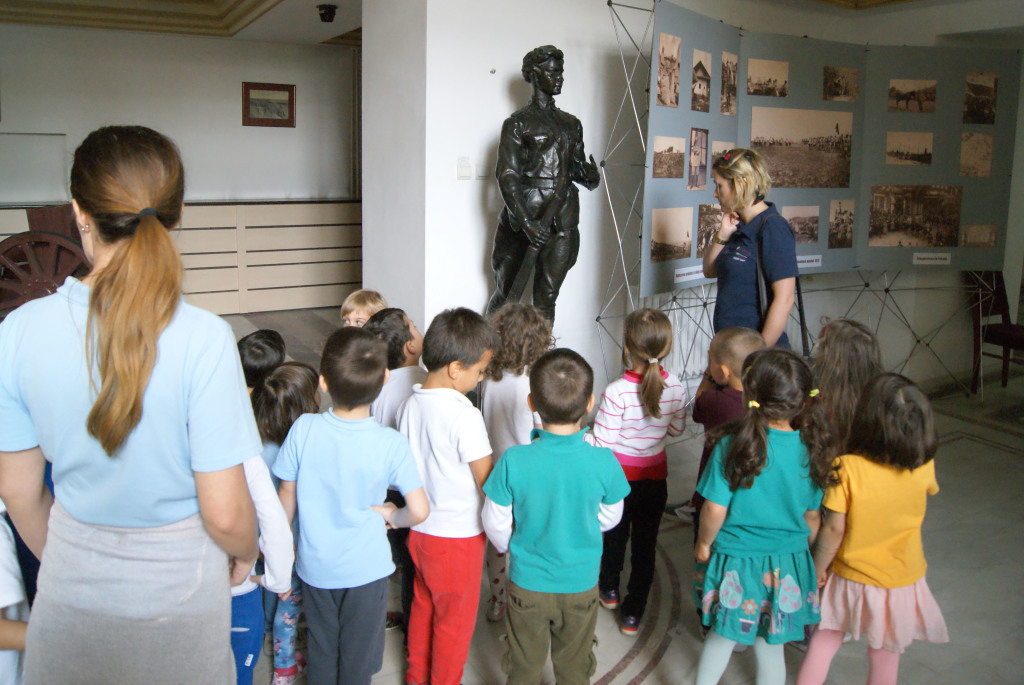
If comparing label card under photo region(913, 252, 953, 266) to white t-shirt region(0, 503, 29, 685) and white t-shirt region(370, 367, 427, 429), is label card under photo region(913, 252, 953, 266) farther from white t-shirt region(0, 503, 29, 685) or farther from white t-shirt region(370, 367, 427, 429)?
white t-shirt region(0, 503, 29, 685)

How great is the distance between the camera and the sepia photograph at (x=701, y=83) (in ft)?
13.3

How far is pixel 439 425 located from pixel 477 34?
2787 millimetres

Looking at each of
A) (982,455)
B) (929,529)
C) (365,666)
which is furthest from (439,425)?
(982,455)

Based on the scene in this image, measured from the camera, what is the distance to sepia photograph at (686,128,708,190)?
417cm

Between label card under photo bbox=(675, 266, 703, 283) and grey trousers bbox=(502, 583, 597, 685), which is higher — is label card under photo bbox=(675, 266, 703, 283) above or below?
above

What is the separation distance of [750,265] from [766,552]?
1179 mm

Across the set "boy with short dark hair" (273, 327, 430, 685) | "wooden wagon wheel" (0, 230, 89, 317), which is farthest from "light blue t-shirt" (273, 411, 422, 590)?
"wooden wagon wheel" (0, 230, 89, 317)

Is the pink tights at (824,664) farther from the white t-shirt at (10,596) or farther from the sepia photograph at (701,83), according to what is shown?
the sepia photograph at (701,83)

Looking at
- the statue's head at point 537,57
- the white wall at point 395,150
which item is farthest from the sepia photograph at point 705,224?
the white wall at point 395,150

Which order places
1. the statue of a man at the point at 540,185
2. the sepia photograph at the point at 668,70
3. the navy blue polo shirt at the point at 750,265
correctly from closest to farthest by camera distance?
the navy blue polo shirt at the point at 750,265
the sepia photograph at the point at 668,70
the statue of a man at the point at 540,185

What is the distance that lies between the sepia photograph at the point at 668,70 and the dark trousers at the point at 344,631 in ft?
9.03

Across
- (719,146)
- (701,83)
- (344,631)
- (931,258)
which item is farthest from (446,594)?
(931,258)

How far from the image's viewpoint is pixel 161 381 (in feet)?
3.66

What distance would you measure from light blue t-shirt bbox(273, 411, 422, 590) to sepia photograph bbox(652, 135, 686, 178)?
8.36ft
